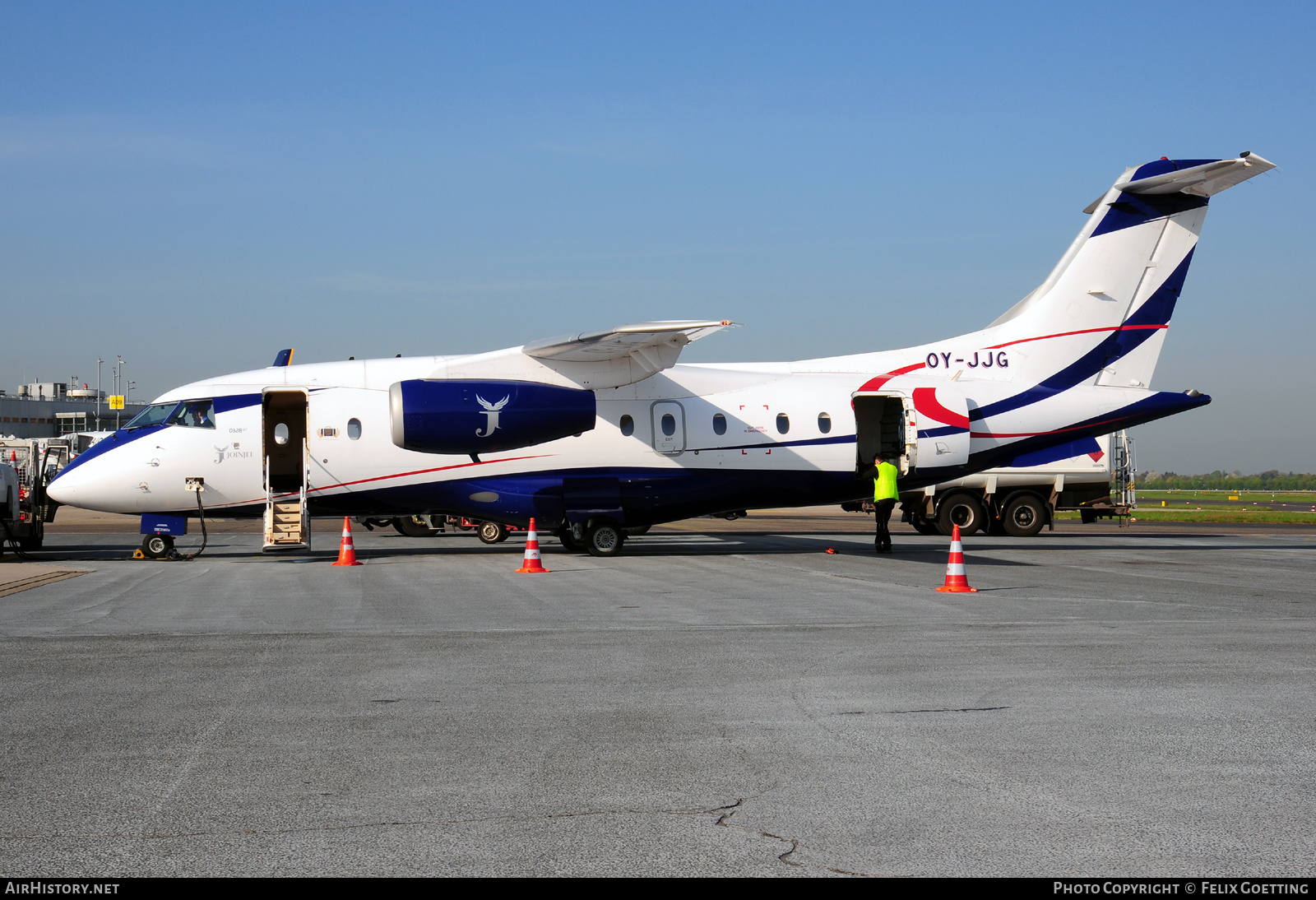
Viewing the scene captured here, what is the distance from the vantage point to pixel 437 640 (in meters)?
9.12

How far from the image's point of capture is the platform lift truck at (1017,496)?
91.5ft

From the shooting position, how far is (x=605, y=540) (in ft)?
65.0

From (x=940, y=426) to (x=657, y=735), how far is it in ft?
51.7

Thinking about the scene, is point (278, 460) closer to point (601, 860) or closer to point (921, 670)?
point (921, 670)

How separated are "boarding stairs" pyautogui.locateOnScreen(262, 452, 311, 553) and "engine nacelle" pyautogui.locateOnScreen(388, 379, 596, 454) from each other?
2.19 metres

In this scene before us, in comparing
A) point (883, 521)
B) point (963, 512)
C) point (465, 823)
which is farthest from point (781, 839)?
point (963, 512)

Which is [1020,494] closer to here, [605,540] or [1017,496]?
[1017,496]

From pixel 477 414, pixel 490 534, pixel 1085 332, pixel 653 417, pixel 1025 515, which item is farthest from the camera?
pixel 1025 515

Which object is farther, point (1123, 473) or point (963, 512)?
point (1123, 473)

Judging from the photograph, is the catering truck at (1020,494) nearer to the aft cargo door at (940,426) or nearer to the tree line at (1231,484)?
the aft cargo door at (940,426)

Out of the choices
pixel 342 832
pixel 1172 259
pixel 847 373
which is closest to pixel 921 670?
pixel 342 832

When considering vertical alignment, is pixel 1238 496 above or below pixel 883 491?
below

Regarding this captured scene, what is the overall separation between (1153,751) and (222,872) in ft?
14.0

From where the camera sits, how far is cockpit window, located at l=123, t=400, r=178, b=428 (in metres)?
18.8
